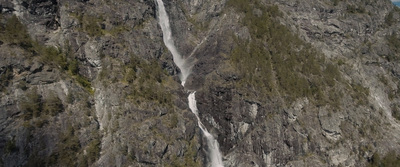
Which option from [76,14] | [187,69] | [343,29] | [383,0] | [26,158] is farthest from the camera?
[383,0]

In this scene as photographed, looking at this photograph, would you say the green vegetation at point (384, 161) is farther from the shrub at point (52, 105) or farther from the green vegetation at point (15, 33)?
the green vegetation at point (15, 33)

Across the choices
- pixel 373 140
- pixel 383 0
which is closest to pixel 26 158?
pixel 373 140

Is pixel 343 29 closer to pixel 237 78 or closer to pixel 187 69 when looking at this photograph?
→ pixel 237 78

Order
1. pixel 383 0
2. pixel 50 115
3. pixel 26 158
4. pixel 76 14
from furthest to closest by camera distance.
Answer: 1. pixel 383 0
2. pixel 76 14
3. pixel 50 115
4. pixel 26 158

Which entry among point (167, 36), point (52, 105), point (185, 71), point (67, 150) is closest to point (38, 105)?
point (52, 105)

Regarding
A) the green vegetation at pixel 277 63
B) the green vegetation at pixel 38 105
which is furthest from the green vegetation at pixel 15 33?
the green vegetation at pixel 277 63
